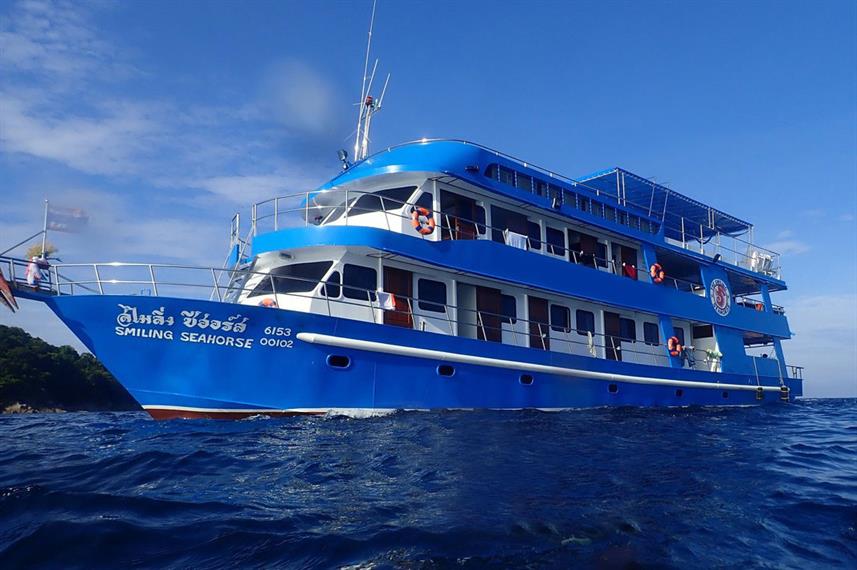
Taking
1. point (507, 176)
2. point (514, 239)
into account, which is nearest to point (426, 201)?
point (514, 239)

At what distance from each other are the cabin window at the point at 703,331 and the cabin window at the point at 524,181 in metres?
8.44

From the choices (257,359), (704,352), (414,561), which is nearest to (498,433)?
(257,359)

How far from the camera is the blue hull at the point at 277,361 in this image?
817 centimetres

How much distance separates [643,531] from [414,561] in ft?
5.40

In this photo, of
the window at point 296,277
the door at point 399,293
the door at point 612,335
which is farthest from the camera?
the door at point 612,335

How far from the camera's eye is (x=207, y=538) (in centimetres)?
339

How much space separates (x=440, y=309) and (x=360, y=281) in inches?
78.4

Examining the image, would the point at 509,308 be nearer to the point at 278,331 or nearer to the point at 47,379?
the point at 278,331

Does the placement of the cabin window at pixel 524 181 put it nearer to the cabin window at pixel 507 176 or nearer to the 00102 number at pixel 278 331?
→ the cabin window at pixel 507 176

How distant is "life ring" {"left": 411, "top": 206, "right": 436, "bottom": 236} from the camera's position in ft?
35.7

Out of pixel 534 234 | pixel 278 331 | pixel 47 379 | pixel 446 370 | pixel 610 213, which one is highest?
pixel 610 213

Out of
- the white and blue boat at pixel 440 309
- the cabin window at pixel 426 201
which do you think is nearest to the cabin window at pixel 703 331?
the white and blue boat at pixel 440 309

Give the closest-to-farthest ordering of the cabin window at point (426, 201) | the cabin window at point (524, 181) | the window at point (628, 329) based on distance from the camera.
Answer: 1. the cabin window at point (426, 201)
2. the cabin window at point (524, 181)
3. the window at point (628, 329)

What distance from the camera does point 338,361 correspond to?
31.1 ft
